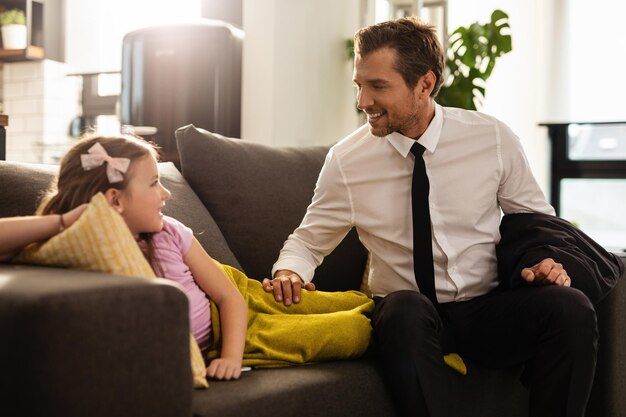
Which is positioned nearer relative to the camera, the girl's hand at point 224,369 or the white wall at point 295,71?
the girl's hand at point 224,369

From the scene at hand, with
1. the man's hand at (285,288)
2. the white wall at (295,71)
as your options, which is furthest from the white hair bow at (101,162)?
the white wall at (295,71)

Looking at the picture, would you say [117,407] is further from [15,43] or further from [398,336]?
[15,43]

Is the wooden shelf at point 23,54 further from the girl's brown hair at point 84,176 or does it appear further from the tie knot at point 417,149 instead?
the girl's brown hair at point 84,176

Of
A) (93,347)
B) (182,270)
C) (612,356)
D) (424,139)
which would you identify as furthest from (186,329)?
(612,356)

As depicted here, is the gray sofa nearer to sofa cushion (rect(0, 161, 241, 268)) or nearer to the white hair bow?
sofa cushion (rect(0, 161, 241, 268))

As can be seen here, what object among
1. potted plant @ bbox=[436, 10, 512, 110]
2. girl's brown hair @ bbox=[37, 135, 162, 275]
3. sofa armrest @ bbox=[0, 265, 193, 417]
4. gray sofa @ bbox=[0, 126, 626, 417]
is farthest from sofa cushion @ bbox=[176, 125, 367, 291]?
potted plant @ bbox=[436, 10, 512, 110]

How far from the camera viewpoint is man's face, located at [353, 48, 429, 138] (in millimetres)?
1932

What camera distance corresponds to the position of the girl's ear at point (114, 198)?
56.1 inches

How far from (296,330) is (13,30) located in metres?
4.45

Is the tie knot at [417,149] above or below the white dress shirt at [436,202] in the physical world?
above

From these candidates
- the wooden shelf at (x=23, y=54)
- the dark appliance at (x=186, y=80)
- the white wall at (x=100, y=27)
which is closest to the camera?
the dark appliance at (x=186, y=80)

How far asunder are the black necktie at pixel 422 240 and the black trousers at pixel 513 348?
0.11 m

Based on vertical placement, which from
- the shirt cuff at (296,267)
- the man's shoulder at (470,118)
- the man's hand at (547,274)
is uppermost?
the man's shoulder at (470,118)

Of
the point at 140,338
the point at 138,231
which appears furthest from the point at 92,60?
the point at 140,338
